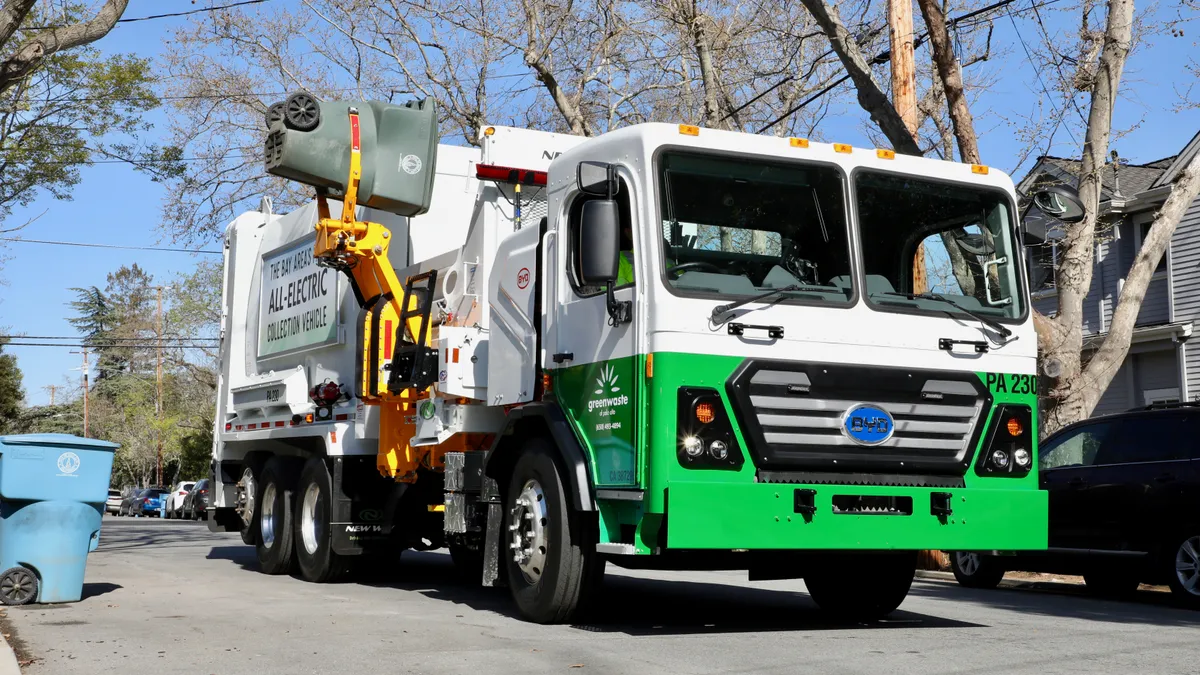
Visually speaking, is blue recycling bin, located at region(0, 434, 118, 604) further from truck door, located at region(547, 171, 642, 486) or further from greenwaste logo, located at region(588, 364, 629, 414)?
greenwaste logo, located at region(588, 364, 629, 414)

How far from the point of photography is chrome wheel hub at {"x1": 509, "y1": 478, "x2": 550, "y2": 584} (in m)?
8.31

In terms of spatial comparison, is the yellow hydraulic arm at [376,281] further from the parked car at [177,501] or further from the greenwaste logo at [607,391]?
the parked car at [177,501]

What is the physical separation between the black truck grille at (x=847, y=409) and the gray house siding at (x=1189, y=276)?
18.2m

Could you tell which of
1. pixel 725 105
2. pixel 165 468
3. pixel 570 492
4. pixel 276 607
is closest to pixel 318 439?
pixel 276 607

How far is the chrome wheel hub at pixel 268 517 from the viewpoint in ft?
42.9

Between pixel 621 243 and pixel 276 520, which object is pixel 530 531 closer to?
pixel 621 243

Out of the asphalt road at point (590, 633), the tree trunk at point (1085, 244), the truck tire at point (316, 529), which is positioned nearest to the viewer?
the asphalt road at point (590, 633)

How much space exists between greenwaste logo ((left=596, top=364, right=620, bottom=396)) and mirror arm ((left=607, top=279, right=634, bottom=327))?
0.28 m

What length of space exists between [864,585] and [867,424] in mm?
2011

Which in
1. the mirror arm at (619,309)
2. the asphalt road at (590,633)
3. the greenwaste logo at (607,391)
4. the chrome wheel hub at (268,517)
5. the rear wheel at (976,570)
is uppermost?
the mirror arm at (619,309)

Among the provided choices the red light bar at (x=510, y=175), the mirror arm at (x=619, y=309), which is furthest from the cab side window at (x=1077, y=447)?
the mirror arm at (x=619, y=309)

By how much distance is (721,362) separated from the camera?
24.2 feet

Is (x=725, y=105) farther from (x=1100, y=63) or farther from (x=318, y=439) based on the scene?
(x=318, y=439)

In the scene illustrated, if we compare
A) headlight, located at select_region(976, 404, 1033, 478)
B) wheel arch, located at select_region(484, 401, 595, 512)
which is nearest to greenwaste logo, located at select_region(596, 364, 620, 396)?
wheel arch, located at select_region(484, 401, 595, 512)
